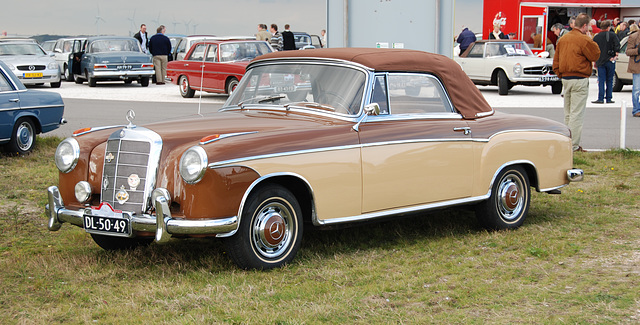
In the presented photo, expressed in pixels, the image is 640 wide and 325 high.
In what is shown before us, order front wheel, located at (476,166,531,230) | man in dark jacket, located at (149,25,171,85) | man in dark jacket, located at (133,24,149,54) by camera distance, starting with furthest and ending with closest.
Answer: man in dark jacket, located at (133,24,149,54)
man in dark jacket, located at (149,25,171,85)
front wheel, located at (476,166,531,230)

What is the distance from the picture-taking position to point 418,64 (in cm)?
639

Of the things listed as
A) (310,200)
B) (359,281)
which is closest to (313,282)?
(359,281)

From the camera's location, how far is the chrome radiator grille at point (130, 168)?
5.14 metres

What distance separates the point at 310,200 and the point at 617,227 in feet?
9.42

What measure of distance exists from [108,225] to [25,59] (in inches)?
804

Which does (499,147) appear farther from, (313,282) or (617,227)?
(313,282)

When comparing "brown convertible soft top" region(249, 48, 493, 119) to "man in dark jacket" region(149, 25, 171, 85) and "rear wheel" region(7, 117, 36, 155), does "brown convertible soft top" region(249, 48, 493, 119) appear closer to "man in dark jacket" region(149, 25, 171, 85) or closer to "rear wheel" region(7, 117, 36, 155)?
"rear wheel" region(7, 117, 36, 155)

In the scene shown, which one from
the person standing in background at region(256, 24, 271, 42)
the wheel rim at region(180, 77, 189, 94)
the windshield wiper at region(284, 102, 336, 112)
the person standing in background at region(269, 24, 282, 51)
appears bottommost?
the wheel rim at region(180, 77, 189, 94)

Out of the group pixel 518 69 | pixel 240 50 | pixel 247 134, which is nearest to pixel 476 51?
pixel 518 69

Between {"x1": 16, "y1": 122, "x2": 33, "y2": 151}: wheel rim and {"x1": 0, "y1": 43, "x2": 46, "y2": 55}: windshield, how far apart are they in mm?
14434

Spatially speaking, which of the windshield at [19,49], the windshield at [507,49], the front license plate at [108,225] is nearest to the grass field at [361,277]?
the front license plate at [108,225]

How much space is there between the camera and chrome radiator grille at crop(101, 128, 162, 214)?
514 centimetres

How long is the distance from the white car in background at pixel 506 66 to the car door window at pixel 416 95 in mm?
15198

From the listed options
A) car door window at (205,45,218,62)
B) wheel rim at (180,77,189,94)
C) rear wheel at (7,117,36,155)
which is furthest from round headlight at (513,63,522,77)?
rear wheel at (7,117,36,155)
